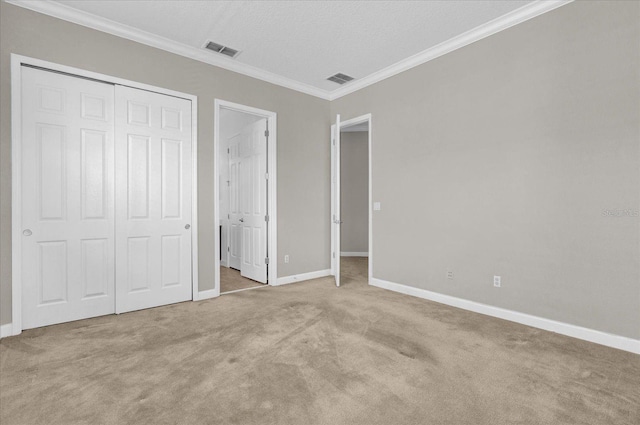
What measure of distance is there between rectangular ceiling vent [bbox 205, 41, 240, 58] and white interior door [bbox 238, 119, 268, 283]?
0.99 m

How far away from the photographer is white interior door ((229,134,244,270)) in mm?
5246

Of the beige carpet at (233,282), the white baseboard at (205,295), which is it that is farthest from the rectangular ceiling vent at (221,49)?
the beige carpet at (233,282)

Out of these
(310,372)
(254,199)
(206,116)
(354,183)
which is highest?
(206,116)

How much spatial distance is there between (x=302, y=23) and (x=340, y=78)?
145 cm

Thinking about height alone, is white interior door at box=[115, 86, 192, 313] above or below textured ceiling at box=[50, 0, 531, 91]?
below

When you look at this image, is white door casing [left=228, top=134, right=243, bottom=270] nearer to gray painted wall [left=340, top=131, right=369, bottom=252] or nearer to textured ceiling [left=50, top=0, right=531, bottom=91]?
textured ceiling [left=50, top=0, right=531, bottom=91]

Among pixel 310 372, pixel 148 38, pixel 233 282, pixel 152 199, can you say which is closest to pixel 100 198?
pixel 152 199

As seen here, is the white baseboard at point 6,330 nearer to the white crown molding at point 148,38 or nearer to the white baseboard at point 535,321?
the white crown molding at point 148,38

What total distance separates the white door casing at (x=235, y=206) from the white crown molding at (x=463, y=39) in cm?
215

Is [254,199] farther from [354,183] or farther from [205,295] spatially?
[354,183]

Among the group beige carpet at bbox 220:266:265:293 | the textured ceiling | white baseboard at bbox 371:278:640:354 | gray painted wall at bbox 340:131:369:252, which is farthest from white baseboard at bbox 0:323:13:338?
gray painted wall at bbox 340:131:369:252

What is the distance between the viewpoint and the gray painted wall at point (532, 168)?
8.20ft

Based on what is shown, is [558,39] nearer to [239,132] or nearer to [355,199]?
[239,132]

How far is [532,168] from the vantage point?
296 centimetres
